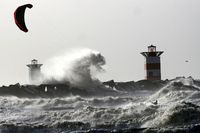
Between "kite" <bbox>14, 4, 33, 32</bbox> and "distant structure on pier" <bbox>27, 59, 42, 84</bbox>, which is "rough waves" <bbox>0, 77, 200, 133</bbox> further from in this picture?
"distant structure on pier" <bbox>27, 59, 42, 84</bbox>

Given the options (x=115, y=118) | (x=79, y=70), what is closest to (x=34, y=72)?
(x=79, y=70)

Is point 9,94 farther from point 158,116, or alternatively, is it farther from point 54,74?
point 158,116

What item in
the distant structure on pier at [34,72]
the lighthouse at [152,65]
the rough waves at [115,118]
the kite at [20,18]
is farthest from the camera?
the distant structure on pier at [34,72]

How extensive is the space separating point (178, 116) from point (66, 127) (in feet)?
11.6

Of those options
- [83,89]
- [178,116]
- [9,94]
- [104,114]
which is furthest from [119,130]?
[83,89]

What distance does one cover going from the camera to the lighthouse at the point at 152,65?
50.6m

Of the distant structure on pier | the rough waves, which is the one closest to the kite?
the rough waves

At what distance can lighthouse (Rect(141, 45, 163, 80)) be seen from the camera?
5059 cm

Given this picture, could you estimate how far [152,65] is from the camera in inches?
2008

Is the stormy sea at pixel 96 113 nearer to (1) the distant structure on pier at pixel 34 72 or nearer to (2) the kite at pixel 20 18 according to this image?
(2) the kite at pixel 20 18

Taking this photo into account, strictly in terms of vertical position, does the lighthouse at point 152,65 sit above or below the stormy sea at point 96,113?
above

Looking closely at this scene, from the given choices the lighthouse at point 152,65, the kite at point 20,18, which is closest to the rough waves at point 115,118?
the kite at point 20,18

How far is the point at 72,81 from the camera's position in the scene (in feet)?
177

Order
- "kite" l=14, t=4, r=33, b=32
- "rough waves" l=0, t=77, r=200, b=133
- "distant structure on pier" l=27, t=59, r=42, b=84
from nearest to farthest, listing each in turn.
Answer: "rough waves" l=0, t=77, r=200, b=133, "kite" l=14, t=4, r=33, b=32, "distant structure on pier" l=27, t=59, r=42, b=84
